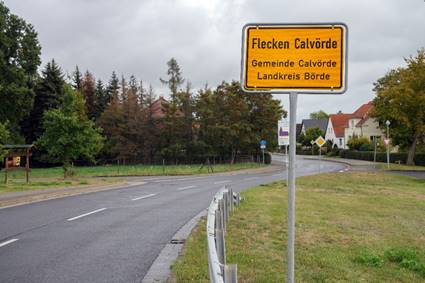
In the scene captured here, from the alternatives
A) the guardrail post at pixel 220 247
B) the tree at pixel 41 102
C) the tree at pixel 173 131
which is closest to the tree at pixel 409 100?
the tree at pixel 173 131

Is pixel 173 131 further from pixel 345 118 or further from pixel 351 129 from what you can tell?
pixel 345 118

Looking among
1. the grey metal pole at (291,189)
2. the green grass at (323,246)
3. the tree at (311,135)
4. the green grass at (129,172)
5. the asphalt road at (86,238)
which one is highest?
the tree at (311,135)

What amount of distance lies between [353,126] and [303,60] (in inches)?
3648

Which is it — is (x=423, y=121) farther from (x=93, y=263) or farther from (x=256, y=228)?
(x=93, y=263)

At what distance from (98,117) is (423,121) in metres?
45.7

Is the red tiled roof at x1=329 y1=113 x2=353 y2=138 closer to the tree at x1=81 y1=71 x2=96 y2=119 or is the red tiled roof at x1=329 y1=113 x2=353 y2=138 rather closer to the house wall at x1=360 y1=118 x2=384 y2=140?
the house wall at x1=360 y1=118 x2=384 y2=140

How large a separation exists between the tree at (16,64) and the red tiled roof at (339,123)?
69.2 meters

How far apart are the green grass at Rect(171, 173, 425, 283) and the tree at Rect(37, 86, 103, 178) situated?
19.0m

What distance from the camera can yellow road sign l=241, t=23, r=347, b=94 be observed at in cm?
376

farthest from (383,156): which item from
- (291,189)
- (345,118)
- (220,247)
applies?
(291,189)

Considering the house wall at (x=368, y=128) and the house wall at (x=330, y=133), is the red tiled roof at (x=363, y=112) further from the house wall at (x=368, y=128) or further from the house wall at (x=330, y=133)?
the house wall at (x=330, y=133)

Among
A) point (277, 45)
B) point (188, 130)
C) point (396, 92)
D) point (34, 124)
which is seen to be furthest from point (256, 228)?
point (34, 124)

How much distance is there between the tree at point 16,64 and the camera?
4474cm

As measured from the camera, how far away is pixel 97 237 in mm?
9461
